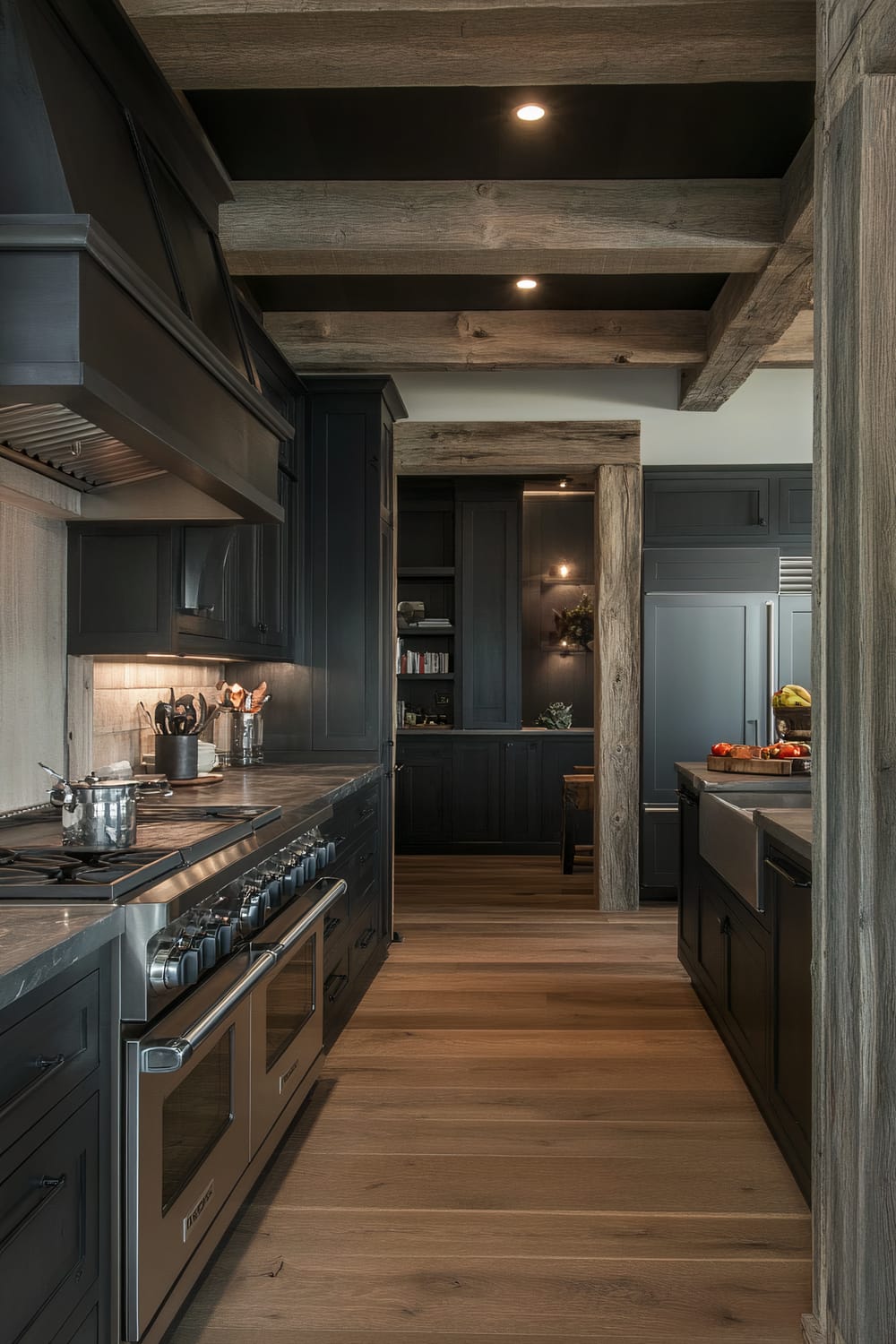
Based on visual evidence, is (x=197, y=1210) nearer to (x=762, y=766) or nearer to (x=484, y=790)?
(x=762, y=766)

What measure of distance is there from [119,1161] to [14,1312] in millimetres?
336

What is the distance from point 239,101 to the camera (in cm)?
301

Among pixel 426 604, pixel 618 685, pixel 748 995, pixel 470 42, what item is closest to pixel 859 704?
pixel 748 995

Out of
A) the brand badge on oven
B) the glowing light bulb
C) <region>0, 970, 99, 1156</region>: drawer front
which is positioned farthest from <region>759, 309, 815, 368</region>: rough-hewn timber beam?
<region>0, 970, 99, 1156</region>: drawer front

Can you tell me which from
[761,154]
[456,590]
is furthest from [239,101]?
[456,590]

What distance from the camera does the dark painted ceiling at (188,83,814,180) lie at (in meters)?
2.98

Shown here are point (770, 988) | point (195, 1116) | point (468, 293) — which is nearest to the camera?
point (195, 1116)

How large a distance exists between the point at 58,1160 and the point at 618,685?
15.7ft

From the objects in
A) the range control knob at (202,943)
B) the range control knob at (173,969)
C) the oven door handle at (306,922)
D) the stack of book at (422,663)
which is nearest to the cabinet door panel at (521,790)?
the stack of book at (422,663)

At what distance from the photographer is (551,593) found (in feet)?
29.0

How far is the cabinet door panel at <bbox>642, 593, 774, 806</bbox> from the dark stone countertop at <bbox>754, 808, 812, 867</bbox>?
308 centimetres

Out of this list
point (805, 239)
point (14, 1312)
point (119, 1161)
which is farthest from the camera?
point (805, 239)

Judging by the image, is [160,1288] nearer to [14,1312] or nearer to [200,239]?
[14,1312]

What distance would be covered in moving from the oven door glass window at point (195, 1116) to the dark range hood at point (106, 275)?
1.24m
